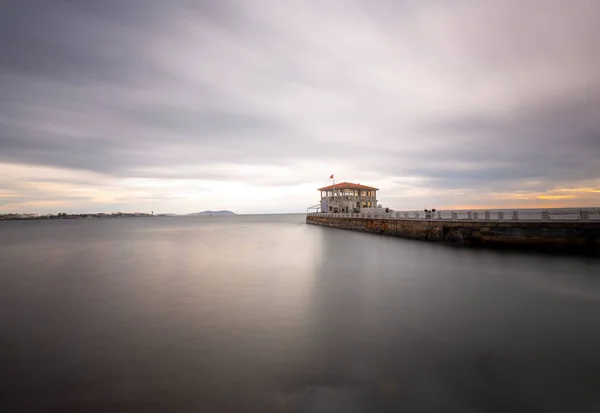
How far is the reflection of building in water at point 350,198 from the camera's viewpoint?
65.9 m

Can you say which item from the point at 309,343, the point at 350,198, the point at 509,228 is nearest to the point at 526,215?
the point at 509,228

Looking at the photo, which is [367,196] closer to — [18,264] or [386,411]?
[18,264]

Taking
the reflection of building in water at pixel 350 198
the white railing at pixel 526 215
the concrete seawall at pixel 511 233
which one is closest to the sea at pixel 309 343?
the concrete seawall at pixel 511 233

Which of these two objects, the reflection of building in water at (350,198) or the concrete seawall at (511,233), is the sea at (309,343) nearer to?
the concrete seawall at (511,233)

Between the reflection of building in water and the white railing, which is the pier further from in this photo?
the reflection of building in water

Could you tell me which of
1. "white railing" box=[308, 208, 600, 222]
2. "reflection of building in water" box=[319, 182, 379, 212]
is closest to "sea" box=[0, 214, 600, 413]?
"white railing" box=[308, 208, 600, 222]

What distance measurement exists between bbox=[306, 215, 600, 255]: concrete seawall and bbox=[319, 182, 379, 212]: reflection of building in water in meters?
28.6

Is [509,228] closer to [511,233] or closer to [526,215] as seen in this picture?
[511,233]

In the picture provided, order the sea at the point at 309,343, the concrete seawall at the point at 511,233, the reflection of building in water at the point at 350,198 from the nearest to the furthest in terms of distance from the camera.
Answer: the sea at the point at 309,343 → the concrete seawall at the point at 511,233 → the reflection of building in water at the point at 350,198

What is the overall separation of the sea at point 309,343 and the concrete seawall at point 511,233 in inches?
141

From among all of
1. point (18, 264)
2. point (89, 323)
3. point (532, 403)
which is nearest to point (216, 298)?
point (89, 323)

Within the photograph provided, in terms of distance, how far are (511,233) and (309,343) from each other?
74.1 ft

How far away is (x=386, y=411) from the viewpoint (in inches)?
210

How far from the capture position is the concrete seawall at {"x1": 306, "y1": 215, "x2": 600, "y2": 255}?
65.7 ft
